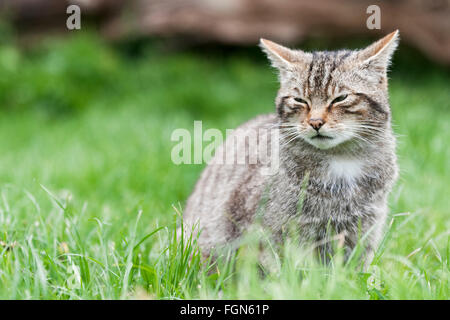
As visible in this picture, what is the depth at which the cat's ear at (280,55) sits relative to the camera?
9.82 feet

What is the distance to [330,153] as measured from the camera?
9.35ft

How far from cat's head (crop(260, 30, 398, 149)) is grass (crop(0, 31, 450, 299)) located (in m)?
0.55

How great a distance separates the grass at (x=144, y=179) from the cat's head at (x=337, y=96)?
0.55 m

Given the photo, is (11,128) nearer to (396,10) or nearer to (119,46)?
(119,46)

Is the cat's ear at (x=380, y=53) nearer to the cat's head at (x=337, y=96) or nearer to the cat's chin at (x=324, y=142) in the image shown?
the cat's head at (x=337, y=96)

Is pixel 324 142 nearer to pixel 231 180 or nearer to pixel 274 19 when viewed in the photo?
pixel 231 180

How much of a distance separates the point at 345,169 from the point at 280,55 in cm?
69

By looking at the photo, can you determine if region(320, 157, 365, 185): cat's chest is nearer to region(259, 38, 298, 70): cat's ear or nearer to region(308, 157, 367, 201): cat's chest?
region(308, 157, 367, 201): cat's chest

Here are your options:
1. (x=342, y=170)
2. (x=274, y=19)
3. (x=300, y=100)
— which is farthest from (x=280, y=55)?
(x=274, y=19)

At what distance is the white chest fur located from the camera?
2828 mm

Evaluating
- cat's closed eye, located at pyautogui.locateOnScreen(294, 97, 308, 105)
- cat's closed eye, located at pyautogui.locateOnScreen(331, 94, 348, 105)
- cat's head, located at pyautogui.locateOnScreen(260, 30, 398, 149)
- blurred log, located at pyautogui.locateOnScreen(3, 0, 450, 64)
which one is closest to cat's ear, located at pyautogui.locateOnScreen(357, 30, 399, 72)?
cat's head, located at pyautogui.locateOnScreen(260, 30, 398, 149)

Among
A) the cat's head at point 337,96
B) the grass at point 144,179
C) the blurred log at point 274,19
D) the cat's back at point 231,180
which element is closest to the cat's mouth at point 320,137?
the cat's head at point 337,96

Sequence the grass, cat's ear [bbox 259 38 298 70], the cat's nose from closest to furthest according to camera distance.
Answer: the grass, the cat's nose, cat's ear [bbox 259 38 298 70]
